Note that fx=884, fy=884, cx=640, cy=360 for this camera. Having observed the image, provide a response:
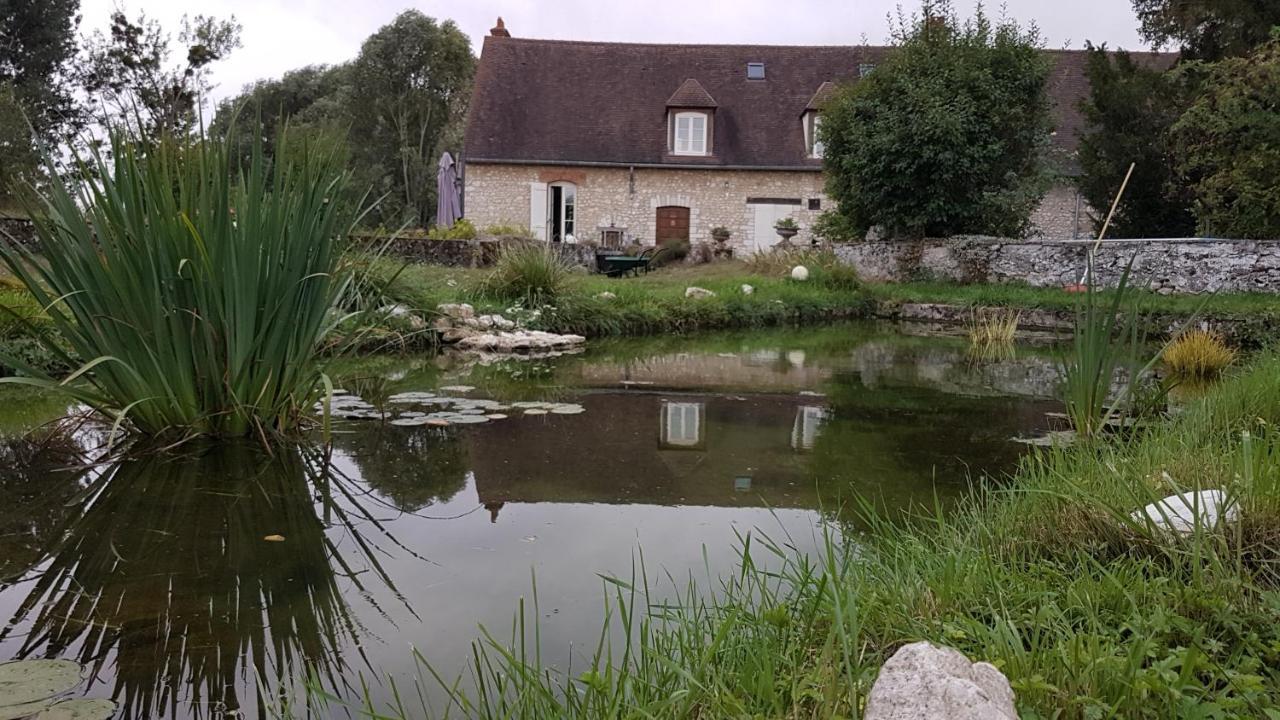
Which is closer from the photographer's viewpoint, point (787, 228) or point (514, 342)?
point (514, 342)

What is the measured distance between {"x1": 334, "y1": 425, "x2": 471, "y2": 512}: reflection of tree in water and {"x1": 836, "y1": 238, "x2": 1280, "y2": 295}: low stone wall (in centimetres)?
889

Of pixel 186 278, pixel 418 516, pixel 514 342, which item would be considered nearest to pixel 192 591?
pixel 418 516

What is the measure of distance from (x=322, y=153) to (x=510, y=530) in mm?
1991

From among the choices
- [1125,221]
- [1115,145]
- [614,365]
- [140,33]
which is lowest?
[614,365]

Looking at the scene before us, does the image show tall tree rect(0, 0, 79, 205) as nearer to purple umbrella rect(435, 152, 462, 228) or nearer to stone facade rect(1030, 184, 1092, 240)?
purple umbrella rect(435, 152, 462, 228)

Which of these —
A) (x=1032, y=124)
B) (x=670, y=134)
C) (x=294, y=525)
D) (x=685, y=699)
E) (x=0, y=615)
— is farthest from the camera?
(x=670, y=134)

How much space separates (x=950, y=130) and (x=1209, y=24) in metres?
5.97

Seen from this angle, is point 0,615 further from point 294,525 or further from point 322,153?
point 322,153

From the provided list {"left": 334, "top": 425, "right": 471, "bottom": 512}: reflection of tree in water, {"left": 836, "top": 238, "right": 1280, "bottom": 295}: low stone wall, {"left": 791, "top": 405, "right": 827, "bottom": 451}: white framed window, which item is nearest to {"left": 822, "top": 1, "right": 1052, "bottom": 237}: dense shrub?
{"left": 836, "top": 238, "right": 1280, "bottom": 295}: low stone wall

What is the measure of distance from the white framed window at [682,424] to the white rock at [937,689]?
119 inches

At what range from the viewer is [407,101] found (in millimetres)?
28688

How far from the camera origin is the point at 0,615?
2166mm

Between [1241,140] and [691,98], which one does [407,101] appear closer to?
[691,98]

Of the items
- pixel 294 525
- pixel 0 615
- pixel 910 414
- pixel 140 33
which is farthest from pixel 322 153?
pixel 140 33
